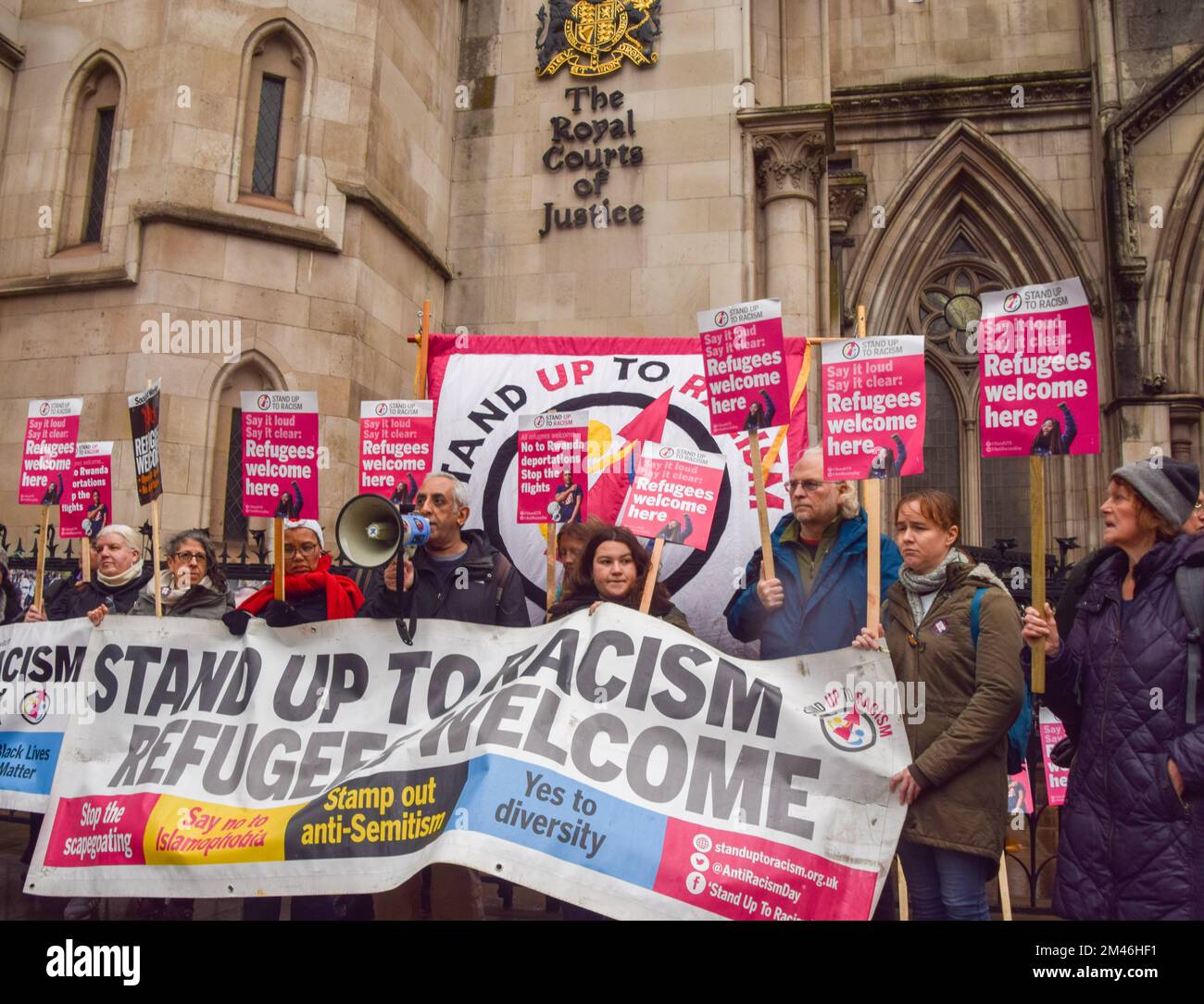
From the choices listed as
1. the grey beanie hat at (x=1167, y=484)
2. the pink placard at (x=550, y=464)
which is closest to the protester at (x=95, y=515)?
the pink placard at (x=550, y=464)

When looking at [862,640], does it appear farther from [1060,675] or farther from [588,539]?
[588,539]

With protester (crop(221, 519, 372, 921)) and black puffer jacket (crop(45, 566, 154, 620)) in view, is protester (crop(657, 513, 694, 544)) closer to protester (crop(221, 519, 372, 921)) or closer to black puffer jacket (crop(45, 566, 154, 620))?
protester (crop(221, 519, 372, 921))

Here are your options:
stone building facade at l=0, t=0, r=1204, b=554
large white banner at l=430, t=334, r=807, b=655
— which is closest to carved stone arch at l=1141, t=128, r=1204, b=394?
stone building facade at l=0, t=0, r=1204, b=554

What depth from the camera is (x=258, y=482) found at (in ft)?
18.6

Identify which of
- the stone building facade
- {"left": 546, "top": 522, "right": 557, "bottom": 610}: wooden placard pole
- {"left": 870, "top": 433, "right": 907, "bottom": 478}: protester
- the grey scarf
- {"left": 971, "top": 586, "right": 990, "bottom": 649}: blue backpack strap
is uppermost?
the stone building facade

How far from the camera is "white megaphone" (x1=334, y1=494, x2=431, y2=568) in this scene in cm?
491

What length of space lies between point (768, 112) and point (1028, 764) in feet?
27.4

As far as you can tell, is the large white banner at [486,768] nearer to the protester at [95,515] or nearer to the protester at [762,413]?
the protester at [762,413]

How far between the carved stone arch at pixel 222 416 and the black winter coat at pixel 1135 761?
9008 mm

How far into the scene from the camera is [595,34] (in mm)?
12742

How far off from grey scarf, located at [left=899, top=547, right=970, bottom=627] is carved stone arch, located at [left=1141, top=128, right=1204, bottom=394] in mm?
14897

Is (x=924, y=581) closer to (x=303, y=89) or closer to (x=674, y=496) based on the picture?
(x=674, y=496)
